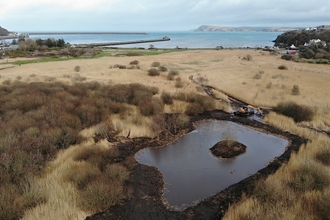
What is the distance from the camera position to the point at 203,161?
444 inches

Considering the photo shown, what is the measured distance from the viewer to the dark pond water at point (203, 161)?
911cm

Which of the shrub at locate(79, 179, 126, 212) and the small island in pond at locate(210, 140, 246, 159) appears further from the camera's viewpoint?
the small island in pond at locate(210, 140, 246, 159)

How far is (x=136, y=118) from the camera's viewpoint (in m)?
15.1

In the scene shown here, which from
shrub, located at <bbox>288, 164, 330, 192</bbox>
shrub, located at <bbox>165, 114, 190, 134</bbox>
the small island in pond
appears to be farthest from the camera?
shrub, located at <bbox>165, 114, 190, 134</bbox>

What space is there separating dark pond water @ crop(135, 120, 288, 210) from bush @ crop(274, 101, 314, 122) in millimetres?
3688

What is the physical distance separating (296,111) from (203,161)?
364 inches

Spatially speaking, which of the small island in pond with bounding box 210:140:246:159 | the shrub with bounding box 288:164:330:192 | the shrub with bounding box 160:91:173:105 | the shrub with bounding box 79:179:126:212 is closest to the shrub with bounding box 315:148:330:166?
the shrub with bounding box 288:164:330:192

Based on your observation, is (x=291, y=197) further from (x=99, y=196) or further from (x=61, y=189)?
(x=61, y=189)

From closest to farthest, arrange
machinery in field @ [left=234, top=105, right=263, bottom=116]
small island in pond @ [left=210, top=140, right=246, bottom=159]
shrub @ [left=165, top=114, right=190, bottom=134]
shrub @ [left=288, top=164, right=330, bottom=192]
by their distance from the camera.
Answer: shrub @ [left=288, top=164, right=330, bottom=192] → small island in pond @ [left=210, top=140, right=246, bottom=159] → shrub @ [left=165, top=114, right=190, bottom=134] → machinery in field @ [left=234, top=105, right=263, bottom=116]

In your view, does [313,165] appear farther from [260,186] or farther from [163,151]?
[163,151]

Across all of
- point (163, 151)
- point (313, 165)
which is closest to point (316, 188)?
point (313, 165)

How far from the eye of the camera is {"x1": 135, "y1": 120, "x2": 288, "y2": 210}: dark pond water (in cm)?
911

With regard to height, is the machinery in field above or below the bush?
below

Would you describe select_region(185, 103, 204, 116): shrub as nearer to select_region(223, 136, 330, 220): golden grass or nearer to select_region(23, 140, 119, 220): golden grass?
select_region(23, 140, 119, 220): golden grass
